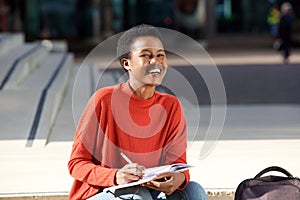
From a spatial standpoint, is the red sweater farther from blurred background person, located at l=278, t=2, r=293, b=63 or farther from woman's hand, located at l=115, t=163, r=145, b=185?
blurred background person, located at l=278, t=2, r=293, b=63

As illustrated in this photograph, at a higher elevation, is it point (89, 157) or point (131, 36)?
point (131, 36)

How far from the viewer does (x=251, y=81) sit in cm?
1731

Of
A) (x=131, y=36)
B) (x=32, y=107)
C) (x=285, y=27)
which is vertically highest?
(x=131, y=36)

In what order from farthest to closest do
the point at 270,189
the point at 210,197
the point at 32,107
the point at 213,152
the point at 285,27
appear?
the point at 285,27 < the point at 32,107 < the point at 213,152 < the point at 210,197 < the point at 270,189

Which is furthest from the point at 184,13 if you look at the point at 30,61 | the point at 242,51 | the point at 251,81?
the point at 30,61

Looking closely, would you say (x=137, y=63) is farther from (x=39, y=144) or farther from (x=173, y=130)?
(x=39, y=144)

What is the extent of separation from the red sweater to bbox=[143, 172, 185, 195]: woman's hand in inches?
7.8

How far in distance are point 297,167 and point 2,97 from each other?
16.0ft

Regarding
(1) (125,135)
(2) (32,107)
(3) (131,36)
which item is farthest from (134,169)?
(2) (32,107)

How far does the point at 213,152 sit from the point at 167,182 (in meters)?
3.38

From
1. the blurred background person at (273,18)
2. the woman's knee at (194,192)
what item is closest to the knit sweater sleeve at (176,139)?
the woman's knee at (194,192)

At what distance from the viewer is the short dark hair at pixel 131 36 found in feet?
15.0

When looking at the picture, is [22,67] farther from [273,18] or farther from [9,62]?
[273,18]

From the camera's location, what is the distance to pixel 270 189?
454cm
